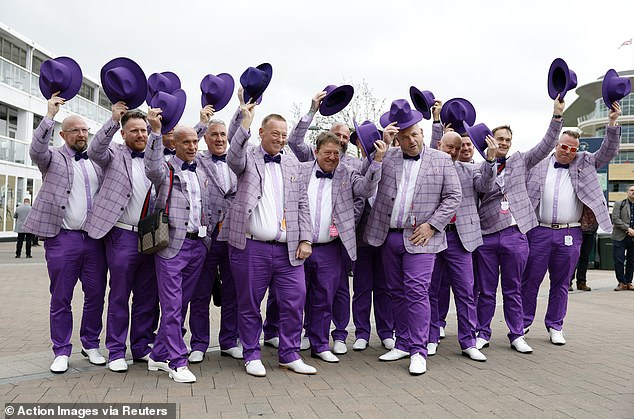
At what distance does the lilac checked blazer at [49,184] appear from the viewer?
16.6 feet

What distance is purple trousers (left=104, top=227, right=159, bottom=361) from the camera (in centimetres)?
523

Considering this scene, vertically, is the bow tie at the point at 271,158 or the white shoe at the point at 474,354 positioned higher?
the bow tie at the point at 271,158

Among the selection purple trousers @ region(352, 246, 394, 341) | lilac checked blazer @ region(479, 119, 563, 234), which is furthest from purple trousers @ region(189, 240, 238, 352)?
lilac checked blazer @ region(479, 119, 563, 234)

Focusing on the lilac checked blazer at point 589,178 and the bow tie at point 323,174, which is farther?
the lilac checked blazer at point 589,178

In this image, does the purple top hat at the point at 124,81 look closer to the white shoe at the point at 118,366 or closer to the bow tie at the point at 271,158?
the bow tie at the point at 271,158

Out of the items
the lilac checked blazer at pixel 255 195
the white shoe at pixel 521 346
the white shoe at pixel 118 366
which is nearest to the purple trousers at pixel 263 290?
the lilac checked blazer at pixel 255 195

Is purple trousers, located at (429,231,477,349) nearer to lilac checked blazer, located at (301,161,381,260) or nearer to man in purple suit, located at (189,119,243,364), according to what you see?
lilac checked blazer, located at (301,161,381,260)

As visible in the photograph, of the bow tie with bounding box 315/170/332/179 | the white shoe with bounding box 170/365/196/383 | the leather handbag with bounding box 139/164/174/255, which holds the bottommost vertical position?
the white shoe with bounding box 170/365/196/383

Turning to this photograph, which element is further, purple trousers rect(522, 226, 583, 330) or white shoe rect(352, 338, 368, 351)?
purple trousers rect(522, 226, 583, 330)

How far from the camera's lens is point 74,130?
534 cm

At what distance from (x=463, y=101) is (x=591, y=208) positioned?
1773mm

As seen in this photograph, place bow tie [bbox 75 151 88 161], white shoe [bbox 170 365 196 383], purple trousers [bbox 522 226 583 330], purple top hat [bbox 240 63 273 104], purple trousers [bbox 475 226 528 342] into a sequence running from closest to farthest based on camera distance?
white shoe [bbox 170 365 196 383] < purple top hat [bbox 240 63 273 104] < bow tie [bbox 75 151 88 161] < purple trousers [bbox 475 226 528 342] < purple trousers [bbox 522 226 583 330]

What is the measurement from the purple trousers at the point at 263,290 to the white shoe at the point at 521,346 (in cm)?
239

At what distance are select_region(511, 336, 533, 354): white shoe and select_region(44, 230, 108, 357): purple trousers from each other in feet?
13.5
